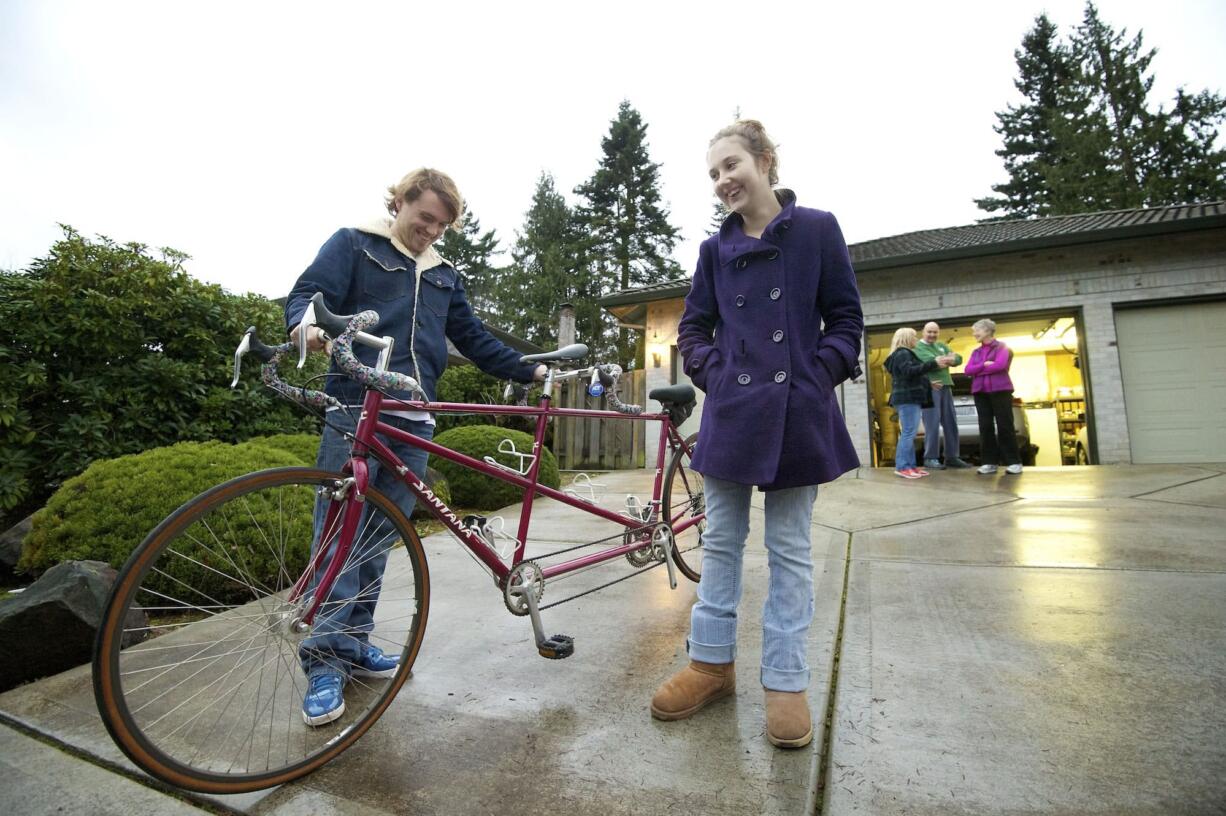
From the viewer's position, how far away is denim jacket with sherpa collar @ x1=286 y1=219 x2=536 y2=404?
5.56ft

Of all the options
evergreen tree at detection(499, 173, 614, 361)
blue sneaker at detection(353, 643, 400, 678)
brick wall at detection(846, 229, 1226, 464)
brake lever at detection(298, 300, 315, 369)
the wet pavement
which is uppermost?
evergreen tree at detection(499, 173, 614, 361)

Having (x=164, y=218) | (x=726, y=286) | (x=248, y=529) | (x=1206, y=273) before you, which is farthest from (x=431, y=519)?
(x=164, y=218)

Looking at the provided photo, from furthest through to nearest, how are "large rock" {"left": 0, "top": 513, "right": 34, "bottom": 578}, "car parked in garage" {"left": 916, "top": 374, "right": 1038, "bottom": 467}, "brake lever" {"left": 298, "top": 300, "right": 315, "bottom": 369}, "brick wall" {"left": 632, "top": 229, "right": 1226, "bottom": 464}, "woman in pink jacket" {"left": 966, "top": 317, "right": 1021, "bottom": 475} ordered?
1. "car parked in garage" {"left": 916, "top": 374, "right": 1038, "bottom": 467}
2. "brick wall" {"left": 632, "top": 229, "right": 1226, "bottom": 464}
3. "woman in pink jacket" {"left": 966, "top": 317, "right": 1021, "bottom": 475}
4. "large rock" {"left": 0, "top": 513, "right": 34, "bottom": 578}
5. "brake lever" {"left": 298, "top": 300, "right": 315, "bottom": 369}

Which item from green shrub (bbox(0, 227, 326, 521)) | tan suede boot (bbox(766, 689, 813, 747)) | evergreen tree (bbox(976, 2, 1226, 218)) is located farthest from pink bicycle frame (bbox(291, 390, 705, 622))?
evergreen tree (bbox(976, 2, 1226, 218))

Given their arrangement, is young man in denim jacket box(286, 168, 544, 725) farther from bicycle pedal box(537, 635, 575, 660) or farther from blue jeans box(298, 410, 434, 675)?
bicycle pedal box(537, 635, 575, 660)

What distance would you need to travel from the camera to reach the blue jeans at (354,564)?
153 cm

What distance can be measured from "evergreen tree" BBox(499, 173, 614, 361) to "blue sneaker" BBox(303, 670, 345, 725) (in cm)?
1962

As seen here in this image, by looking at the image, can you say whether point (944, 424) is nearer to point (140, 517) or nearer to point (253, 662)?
point (253, 662)

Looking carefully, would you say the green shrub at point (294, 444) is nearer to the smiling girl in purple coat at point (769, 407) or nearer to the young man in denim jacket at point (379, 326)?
the young man in denim jacket at point (379, 326)

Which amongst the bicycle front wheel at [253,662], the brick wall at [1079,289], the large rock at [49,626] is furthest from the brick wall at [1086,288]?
the large rock at [49,626]

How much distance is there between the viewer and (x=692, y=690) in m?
1.51

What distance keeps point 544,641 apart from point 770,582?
717 millimetres

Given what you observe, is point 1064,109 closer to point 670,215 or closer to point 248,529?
point 670,215

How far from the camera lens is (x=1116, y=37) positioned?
19.0 m
